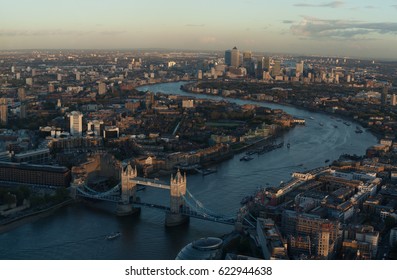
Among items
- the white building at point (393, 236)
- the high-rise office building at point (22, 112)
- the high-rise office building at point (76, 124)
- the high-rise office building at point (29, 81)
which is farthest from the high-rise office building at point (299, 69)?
the white building at point (393, 236)

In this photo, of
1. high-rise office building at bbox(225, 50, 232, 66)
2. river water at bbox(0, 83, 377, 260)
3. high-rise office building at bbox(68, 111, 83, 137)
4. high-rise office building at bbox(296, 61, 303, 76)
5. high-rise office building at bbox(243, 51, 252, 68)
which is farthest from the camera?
high-rise office building at bbox(243, 51, 252, 68)

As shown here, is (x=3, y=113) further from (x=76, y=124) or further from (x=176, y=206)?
(x=176, y=206)

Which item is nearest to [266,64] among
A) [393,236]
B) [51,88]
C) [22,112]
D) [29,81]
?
[51,88]

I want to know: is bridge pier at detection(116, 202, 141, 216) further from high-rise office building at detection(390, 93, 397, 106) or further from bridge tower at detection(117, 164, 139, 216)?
high-rise office building at detection(390, 93, 397, 106)

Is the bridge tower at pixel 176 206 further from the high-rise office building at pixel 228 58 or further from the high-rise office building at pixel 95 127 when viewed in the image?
the high-rise office building at pixel 228 58

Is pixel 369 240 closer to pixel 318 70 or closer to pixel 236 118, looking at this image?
pixel 236 118

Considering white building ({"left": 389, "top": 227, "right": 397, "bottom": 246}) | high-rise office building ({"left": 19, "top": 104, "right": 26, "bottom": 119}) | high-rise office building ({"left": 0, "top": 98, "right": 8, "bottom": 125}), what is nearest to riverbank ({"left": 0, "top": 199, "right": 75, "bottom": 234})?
white building ({"left": 389, "top": 227, "right": 397, "bottom": 246})

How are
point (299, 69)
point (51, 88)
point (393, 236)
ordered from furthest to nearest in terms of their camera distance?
point (299, 69) → point (51, 88) → point (393, 236)
